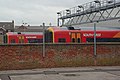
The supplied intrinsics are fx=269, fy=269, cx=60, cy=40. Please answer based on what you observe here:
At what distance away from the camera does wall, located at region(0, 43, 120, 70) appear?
17609mm

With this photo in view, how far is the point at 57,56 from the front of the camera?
18703mm

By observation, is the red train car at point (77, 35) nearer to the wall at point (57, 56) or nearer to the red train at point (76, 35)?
the red train at point (76, 35)

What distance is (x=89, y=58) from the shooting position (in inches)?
768

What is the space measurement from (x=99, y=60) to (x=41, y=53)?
176 inches

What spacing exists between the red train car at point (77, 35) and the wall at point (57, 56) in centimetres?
570

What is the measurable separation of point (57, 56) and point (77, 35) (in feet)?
24.2

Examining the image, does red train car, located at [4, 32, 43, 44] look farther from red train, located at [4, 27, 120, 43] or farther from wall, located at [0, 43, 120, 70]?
wall, located at [0, 43, 120, 70]

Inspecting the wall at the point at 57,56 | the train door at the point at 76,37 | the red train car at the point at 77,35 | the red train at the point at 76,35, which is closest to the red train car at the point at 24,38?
the red train at the point at 76,35

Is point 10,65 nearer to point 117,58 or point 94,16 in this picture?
point 117,58

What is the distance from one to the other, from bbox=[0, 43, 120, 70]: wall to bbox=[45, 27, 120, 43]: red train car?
5.70 m

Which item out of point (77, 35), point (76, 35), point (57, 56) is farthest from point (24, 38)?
point (57, 56)

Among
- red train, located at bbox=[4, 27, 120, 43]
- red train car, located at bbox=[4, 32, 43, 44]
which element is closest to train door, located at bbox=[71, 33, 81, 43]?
red train, located at bbox=[4, 27, 120, 43]

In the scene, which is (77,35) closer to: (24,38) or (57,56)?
(57,56)

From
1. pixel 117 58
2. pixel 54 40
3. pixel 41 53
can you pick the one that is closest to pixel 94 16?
pixel 54 40
